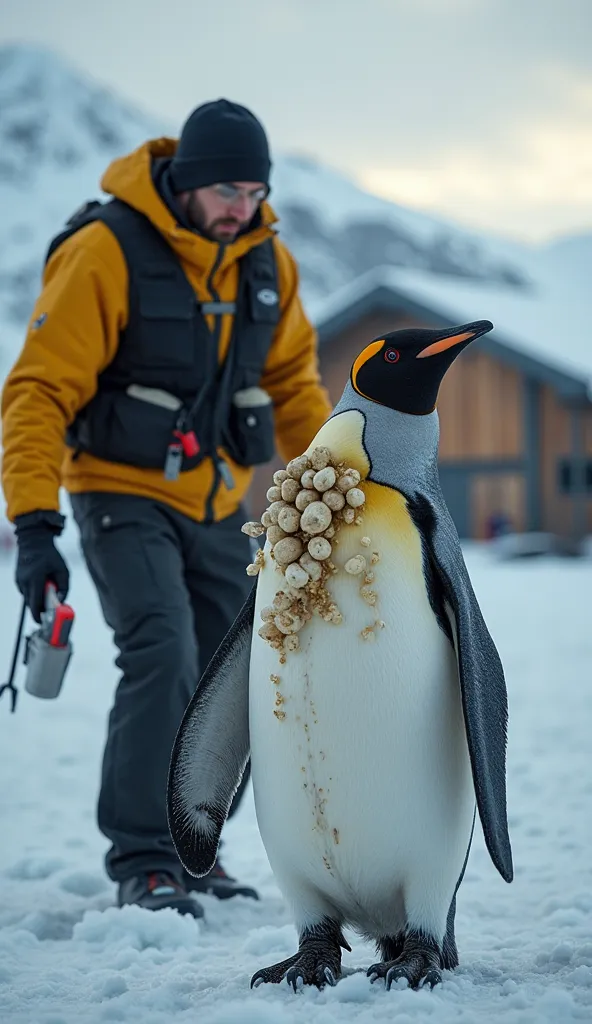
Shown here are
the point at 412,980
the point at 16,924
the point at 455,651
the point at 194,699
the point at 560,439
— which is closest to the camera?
the point at 412,980

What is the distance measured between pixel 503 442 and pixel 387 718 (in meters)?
16.6

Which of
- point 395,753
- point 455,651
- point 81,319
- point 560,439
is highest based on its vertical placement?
point 560,439

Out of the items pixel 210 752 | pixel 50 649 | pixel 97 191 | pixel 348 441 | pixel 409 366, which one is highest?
pixel 97 191

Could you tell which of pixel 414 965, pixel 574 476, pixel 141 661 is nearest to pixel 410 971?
pixel 414 965

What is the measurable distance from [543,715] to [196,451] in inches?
116

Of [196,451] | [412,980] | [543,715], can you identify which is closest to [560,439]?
[543,715]

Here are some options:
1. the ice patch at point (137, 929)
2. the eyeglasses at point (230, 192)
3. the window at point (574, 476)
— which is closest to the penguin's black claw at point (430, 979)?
the ice patch at point (137, 929)

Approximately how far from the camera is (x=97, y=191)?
90.8 metres

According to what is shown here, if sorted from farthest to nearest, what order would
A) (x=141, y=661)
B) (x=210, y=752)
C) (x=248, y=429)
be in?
(x=248, y=429), (x=141, y=661), (x=210, y=752)

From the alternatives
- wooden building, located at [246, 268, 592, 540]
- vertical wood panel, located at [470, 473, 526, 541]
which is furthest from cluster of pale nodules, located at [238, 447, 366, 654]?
vertical wood panel, located at [470, 473, 526, 541]

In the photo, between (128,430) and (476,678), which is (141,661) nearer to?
(128,430)

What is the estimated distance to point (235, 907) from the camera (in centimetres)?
274

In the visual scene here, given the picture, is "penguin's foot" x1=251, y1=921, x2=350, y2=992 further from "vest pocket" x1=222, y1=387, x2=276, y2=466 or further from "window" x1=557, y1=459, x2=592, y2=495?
"window" x1=557, y1=459, x2=592, y2=495

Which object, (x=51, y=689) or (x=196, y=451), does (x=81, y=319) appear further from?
(x=51, y=689)
